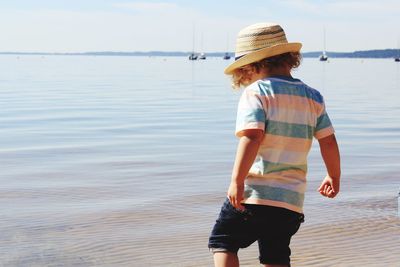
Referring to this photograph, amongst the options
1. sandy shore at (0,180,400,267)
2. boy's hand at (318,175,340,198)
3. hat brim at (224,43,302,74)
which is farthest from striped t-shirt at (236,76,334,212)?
sandy shore at (0,180,400,267)

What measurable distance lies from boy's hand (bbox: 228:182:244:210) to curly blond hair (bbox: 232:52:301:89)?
1.82 ft

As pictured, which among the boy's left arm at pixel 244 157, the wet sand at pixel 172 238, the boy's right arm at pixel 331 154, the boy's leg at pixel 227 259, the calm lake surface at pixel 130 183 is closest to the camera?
the boy's left arm at pixel 244 157

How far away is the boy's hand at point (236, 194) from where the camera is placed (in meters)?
3.33

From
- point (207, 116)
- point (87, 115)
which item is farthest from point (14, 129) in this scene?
point (207, 116)

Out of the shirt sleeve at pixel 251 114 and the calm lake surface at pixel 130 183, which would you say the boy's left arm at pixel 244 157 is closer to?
the shirt sleeve at pixel 251 114

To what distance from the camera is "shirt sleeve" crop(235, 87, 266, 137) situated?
333 cm

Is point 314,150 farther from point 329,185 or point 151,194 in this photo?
point 329,185

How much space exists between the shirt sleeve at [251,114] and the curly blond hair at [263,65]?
20cm

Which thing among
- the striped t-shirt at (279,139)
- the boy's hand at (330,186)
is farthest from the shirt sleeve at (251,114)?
the boy's hand at (330,186)

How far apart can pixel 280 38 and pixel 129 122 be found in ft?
44.5

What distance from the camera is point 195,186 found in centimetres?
842

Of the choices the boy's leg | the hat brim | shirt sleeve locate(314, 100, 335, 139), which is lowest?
the boy's leg

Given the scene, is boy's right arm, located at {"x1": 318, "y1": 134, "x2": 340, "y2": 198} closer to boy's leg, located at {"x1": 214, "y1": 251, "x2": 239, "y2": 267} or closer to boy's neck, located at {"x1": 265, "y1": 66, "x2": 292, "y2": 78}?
boy's neck, located at {"x1": 265, "y1": 66, "x2": 292, "y2": 78}

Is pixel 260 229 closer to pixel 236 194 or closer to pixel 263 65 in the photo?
pixel 236 194
